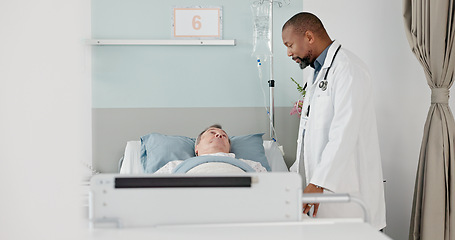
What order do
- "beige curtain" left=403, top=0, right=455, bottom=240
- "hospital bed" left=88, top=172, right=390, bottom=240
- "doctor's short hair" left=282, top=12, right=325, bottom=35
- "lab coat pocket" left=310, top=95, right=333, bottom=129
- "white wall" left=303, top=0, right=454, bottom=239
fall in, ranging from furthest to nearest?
"white wall" left=303, top=0, right=454, bottom=239 → "beige curtain" left=403, top=0, right=455, bottom=240 → "doctor's short hair" left=282, top=12, right=325, bottom=35 → "lab coat pocket" left=310, top=95, right=333, bottom=129 → "hospital bed" left=88, top=172, right=390, bottom=240

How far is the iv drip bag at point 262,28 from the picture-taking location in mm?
3346

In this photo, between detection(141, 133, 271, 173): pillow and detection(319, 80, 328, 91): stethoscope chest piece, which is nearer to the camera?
detection(319, 80, 328, 91): stethoscope chest piece

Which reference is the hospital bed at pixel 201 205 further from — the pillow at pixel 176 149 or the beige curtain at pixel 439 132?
the pillow at pixel 176 149

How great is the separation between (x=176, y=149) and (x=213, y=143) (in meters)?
0.35

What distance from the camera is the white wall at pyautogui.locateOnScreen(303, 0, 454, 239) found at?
9.39 ft

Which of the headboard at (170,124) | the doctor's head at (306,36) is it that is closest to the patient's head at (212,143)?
the headboard at (170,124)

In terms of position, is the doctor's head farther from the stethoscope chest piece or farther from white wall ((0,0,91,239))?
white wall ((0,0,91,239))

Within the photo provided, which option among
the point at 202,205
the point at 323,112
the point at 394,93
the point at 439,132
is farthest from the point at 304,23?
the point at 202,205

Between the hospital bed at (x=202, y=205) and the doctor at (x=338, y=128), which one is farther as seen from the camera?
the doctor at (x=338, y=128)

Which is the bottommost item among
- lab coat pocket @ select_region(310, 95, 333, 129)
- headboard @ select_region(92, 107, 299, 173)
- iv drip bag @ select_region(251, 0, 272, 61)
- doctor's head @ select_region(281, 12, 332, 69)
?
headboard @ select_region(92, 107, 299, 173)

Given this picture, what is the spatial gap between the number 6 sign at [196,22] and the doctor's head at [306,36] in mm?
1247

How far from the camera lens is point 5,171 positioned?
1.41m

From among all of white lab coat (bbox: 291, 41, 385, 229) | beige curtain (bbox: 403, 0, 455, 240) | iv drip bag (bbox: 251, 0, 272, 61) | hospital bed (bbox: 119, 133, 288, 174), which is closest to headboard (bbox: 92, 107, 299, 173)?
hospital bed (bbox: 119, 133, 288, 174)

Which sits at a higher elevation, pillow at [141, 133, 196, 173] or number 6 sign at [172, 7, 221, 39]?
number 6 sign at [172, 7, 221, 39]
